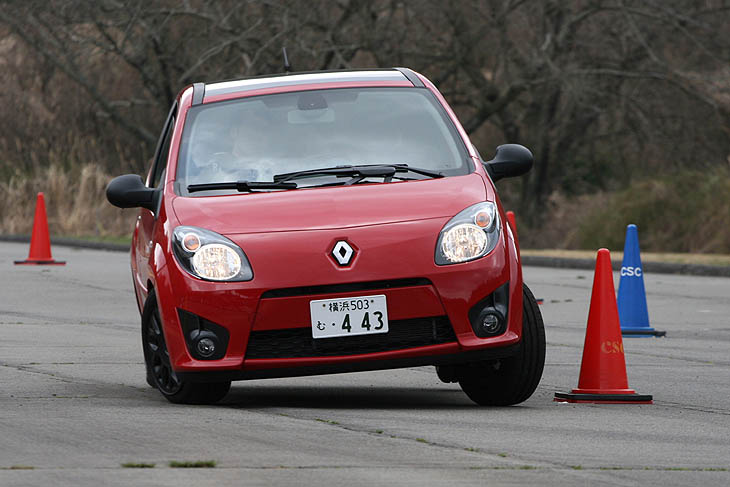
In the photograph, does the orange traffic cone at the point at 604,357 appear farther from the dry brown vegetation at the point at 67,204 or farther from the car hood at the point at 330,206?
the dry brown vegetation at the point at 67,204

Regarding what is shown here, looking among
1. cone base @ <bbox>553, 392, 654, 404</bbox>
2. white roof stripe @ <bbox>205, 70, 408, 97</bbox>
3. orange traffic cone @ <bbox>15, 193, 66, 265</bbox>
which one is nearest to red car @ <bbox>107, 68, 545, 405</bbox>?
cone base @ <bbox>553, 392, 654, 404</bbox>

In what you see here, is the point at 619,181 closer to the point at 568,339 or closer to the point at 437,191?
the point at 568,339

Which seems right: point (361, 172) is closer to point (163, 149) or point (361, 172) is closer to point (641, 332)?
point (163, 149)

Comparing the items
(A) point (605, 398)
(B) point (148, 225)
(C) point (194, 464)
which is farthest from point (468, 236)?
(C) point (194, 464)

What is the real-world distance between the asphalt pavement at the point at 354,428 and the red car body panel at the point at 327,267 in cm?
36

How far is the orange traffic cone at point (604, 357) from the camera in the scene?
788 centimetres

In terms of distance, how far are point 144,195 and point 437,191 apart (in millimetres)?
1592

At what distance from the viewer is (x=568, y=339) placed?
12.0m

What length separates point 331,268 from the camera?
703 centimetres

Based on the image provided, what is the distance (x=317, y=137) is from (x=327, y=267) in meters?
1.15

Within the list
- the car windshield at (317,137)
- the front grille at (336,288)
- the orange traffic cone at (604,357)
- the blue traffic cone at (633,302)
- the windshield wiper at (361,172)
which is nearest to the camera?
the front grille at (336,288)

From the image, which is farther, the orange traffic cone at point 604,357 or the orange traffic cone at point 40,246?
the orange traffic cone at point 40,246

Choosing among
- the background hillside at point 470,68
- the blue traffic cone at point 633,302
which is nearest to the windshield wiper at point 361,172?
the blue traffic cone at point 633,302

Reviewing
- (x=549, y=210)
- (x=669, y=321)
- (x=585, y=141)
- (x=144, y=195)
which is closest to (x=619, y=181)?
(x=585, y=141)
